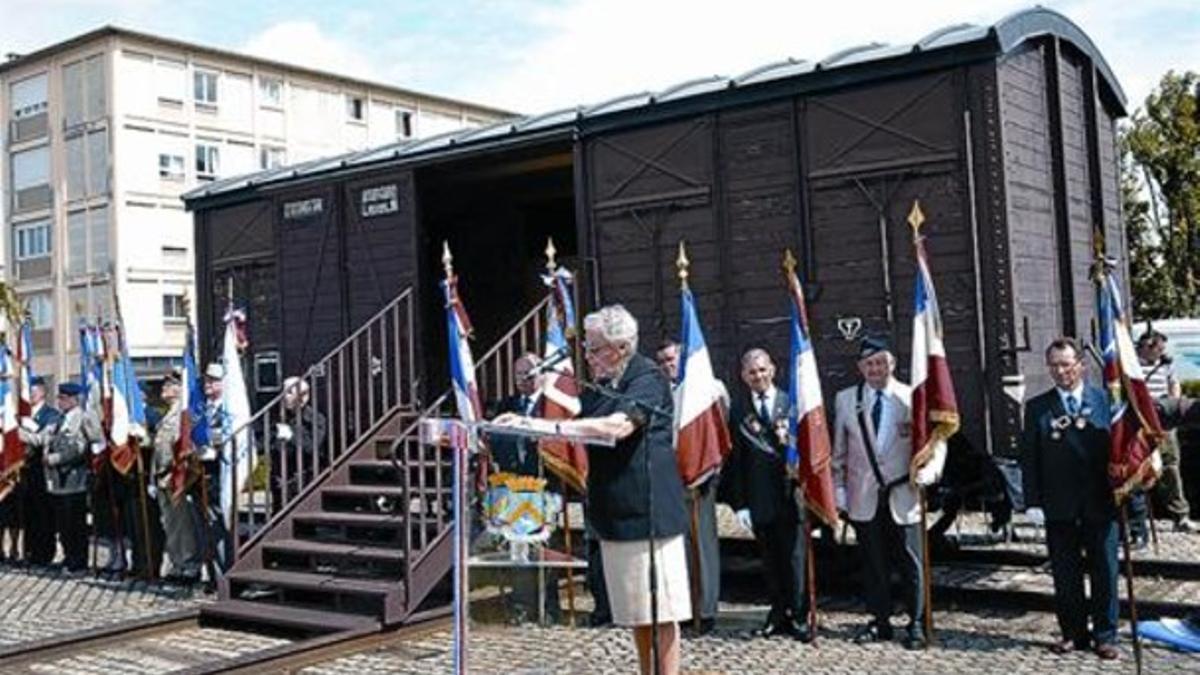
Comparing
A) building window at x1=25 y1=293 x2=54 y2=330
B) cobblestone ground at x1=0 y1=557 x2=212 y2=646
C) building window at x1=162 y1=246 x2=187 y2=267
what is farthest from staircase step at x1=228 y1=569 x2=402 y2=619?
building window at x1=25 y1=293 x2=54 y2=330

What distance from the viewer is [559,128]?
9023 mm

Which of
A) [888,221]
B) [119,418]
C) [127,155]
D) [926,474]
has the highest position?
[127,155]

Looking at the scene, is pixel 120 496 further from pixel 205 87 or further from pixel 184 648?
pixel 205 87

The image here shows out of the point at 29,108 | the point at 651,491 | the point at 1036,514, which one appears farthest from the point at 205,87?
the point at 651,491

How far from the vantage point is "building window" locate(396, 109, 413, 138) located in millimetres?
44594

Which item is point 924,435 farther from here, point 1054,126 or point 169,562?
point 169,562

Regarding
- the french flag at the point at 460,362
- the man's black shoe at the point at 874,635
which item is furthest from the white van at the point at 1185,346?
the french flag at the point at 460,362

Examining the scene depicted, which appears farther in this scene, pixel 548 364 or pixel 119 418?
pixel 119 418

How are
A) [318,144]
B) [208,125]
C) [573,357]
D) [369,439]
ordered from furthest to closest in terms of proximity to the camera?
1. [318,144]
2. [208,125]
3. [369,439]
4. [573,357]

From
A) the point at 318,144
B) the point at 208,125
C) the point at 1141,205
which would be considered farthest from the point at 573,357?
the point at 318,144

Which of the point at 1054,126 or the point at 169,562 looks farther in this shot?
the point at 169,562

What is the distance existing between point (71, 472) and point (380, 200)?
3.59m

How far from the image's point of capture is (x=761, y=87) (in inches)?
317

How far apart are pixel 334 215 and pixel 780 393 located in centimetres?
503
